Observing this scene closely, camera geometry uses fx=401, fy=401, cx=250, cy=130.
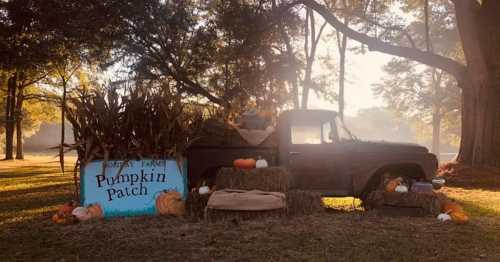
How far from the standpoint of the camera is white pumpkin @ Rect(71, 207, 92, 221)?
6016 millimetres

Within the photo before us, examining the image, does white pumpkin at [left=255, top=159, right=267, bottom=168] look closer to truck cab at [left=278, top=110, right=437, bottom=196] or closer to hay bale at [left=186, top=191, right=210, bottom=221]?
truck cab at [left=278, top=110, right=437, bottom=196]

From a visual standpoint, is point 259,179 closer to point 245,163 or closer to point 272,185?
point 272,185

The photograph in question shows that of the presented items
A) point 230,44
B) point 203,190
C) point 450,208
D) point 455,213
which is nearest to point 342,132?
point 450,208

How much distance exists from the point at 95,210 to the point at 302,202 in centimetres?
324

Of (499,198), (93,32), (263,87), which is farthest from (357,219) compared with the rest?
(263,87)

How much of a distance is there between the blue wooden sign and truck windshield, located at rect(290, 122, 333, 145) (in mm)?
2166

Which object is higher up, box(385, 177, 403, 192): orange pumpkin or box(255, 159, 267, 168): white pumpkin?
box(255, 159, 267, 168): white pumpkin

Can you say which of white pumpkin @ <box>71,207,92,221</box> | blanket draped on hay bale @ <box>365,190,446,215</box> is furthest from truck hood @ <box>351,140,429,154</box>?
white pumpkin @ <box>71,207,92,221</box>

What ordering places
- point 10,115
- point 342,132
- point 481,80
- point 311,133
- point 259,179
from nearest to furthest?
point 259,179, point 342,132, point 311,133, point 481,80, point 10,115

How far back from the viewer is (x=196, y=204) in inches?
255

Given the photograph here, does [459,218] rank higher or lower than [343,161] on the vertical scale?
lower

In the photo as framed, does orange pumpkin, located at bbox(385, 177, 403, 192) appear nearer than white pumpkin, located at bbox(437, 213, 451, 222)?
No

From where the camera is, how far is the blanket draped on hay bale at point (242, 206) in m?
6.03

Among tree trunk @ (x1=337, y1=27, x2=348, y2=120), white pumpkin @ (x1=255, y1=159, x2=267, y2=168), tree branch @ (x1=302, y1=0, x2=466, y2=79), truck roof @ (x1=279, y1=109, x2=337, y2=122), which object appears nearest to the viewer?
white pumpkin @ (x1=255, y1=159, x2=267, y2=168)
